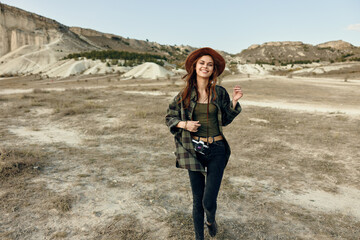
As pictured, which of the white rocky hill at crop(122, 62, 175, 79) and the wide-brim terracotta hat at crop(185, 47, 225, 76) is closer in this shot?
the wide-brim terracotta hat at crop(185, 47, 225, 76)

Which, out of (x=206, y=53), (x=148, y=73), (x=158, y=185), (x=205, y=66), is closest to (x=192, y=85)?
(x=205, y=66)

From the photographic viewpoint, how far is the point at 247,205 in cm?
→ 344

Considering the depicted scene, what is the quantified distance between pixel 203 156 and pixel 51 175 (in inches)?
134

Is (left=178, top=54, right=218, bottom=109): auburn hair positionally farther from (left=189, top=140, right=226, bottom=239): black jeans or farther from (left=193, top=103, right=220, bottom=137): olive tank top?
(left=189, top=140, right=226, bottom=239): black jeans

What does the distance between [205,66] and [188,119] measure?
1.80 feet

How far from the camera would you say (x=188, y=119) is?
90.4 inches

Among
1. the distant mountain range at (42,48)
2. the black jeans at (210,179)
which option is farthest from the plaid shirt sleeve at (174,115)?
the distant mountain range at (42,48)

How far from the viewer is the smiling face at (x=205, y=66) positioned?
2.23 m

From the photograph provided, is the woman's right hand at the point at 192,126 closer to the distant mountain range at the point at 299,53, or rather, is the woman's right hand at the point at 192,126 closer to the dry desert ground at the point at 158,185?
the dry desert ground at the point at 158,185

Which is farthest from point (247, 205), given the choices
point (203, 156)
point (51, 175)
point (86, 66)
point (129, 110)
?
point (86, 66)

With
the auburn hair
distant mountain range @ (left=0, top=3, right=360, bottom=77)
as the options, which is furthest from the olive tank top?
distant mountain range @ (left=0, top=3, right=360, bottom=77)

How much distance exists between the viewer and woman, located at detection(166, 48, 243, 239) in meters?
2.21

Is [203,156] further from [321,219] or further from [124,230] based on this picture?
[321,219]

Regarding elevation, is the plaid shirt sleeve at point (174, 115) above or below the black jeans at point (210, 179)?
above
